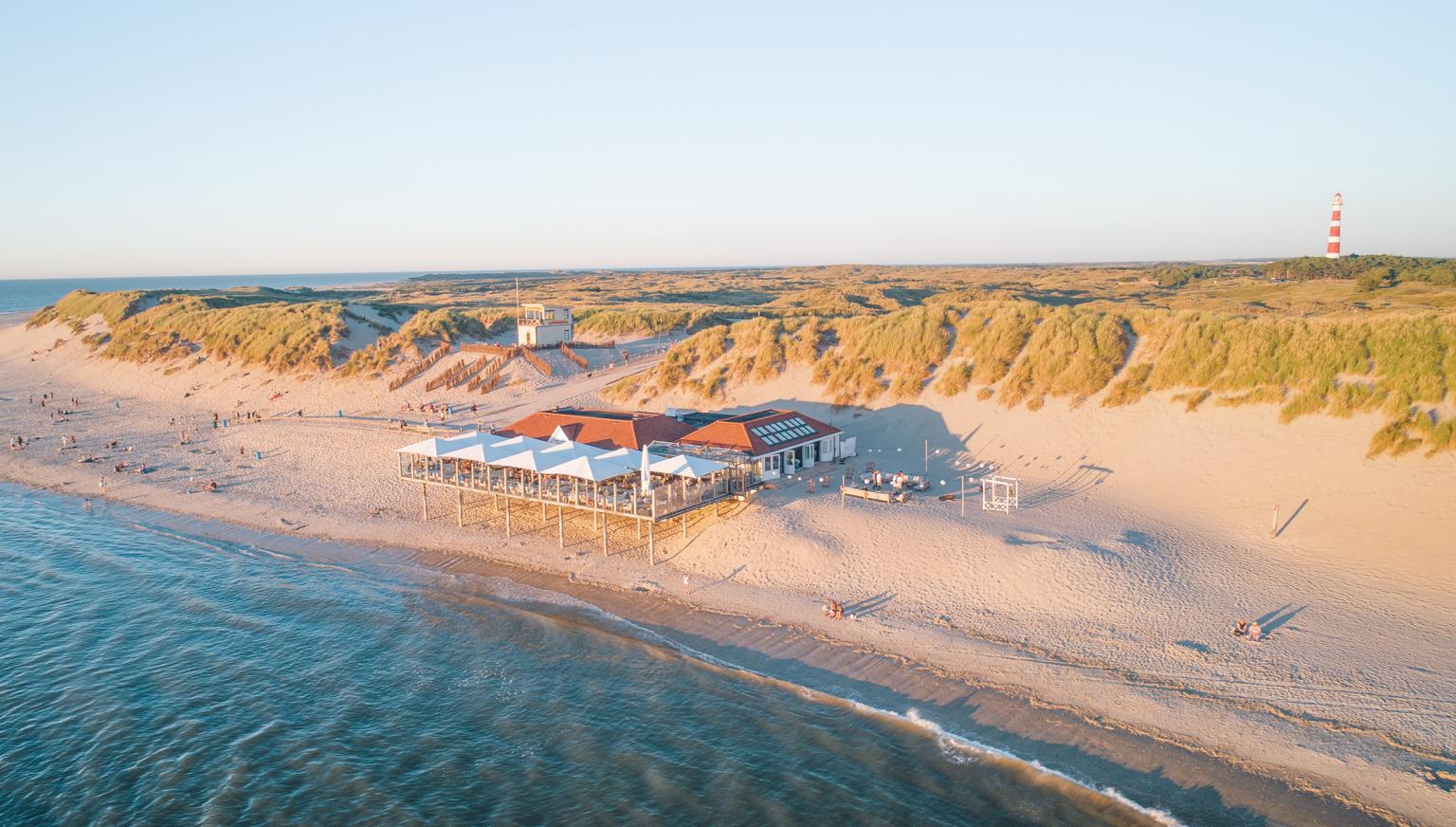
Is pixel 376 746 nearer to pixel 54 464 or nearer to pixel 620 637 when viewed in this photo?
pixel 620 637

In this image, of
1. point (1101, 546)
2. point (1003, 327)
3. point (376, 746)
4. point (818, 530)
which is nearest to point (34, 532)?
point (376, 746)

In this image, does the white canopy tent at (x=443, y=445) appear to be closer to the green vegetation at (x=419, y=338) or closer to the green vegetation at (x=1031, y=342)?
the green vegetation at (x=1031, y=342)

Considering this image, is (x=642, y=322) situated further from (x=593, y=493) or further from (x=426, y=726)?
(x=426, y=726)

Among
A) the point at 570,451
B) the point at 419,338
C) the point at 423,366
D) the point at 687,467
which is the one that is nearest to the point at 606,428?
the point at 570,451

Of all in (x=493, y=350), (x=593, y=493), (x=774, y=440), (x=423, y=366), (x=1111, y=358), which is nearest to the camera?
(x=593, y=493)

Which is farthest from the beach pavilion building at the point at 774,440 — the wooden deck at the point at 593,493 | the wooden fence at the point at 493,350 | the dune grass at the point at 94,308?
the dune grass at the point at 94,308

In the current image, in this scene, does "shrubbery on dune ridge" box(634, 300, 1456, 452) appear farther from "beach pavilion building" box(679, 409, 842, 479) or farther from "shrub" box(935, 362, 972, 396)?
"beach pavilion building" box(679, 409, 842, 479)
